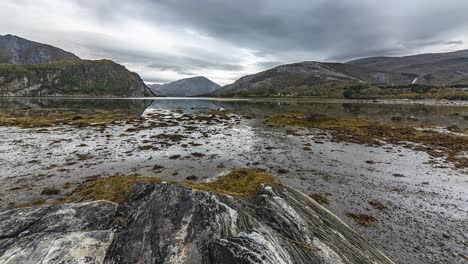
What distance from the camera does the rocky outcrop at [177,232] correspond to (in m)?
5.46

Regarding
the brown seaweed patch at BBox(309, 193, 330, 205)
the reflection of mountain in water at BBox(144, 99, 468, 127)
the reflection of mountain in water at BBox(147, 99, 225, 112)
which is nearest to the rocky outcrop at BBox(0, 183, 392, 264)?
the brown seaweed patch at BBox(309, 193, 330, 205)

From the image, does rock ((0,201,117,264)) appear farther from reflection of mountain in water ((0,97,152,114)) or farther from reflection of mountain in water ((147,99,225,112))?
reflection of mountain in water ((147,99,225,112))

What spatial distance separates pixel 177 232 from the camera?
6125mm

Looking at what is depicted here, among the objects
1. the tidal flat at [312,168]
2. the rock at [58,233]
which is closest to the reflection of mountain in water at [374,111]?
the tidal flat at [312,168]

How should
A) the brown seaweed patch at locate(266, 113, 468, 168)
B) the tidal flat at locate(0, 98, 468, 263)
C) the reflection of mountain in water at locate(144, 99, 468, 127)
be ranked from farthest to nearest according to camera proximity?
1. the reflection of mountain in water at locate(144, 99, 468, 127)
2. the brown seaweed patch at locate(266, 113, 468, 168)
3. the tidal flat at locate(0, 98, 468, 263)

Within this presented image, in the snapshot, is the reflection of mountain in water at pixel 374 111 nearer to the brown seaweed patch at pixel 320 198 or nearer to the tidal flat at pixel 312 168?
the tidal flat at pixel 312 168

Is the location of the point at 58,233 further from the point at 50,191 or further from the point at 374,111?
the point at 374,111

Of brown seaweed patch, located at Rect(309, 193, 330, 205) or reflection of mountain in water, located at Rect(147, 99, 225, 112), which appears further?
reflection of mountain in water, located at Rect(147, 99, 225, 112)

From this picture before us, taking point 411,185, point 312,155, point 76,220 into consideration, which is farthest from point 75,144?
point 411,185

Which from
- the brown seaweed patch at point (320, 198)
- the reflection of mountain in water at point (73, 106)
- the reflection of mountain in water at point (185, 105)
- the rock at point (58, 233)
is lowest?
the brown seaweed patch at point (320, 198)

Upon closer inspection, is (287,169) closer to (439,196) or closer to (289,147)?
(289,147)

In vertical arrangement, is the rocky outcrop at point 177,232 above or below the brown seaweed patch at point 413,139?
above

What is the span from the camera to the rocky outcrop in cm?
546

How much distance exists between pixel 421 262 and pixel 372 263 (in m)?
3.02
